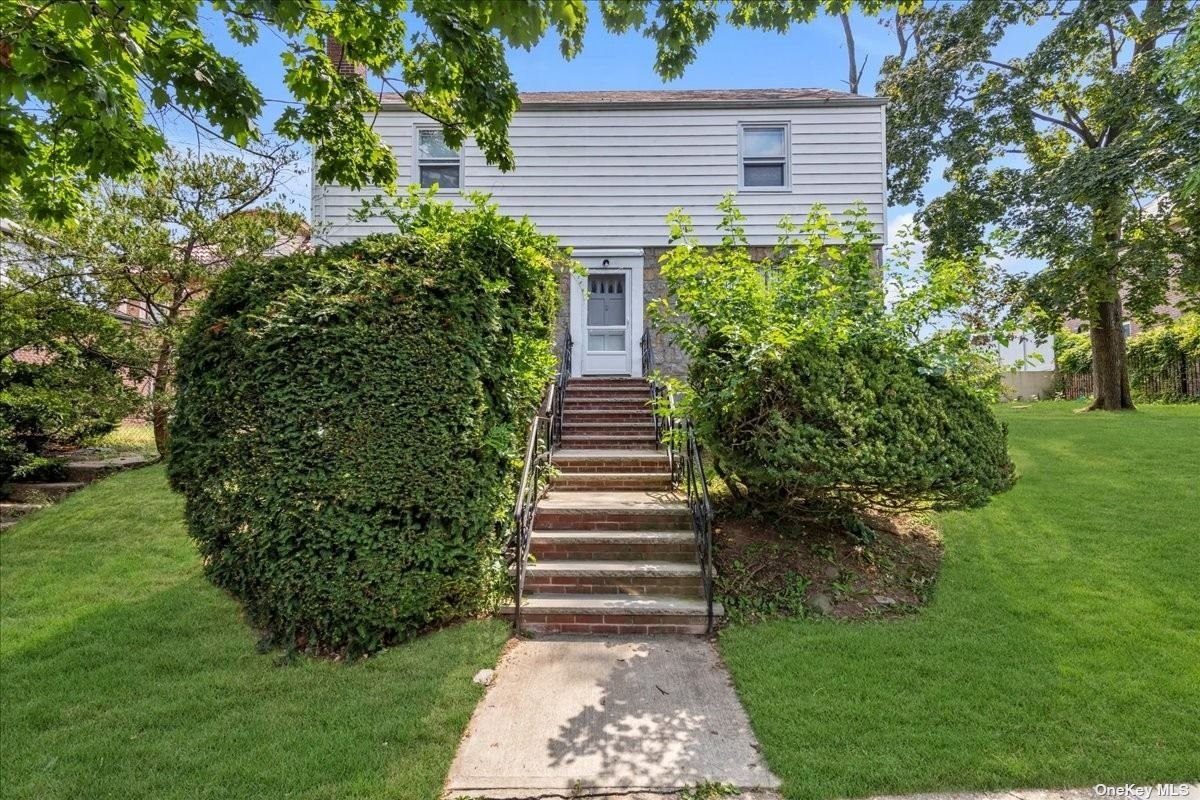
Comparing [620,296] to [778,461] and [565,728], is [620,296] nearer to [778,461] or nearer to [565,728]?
[778,461]

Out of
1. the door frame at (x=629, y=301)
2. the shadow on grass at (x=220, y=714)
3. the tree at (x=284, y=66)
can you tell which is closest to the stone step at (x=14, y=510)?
the shadow on grass at (x=220, y=714)

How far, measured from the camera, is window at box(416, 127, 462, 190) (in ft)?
30.0

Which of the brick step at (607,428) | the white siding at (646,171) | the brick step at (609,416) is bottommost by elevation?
the brick step at (607,428)

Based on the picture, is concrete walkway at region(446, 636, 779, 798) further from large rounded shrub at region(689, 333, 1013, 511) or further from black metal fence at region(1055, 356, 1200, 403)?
black metal fence at region(1055, 356, 1200, 403)

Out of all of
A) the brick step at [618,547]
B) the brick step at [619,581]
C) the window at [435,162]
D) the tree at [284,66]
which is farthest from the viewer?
the window at [435,162]

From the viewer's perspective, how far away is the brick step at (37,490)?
23.4 feet

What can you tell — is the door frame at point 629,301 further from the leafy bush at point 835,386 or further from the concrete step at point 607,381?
the leafy bush at point 835,386

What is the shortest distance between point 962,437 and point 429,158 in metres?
8.64

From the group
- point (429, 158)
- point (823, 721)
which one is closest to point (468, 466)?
point (823, 721)

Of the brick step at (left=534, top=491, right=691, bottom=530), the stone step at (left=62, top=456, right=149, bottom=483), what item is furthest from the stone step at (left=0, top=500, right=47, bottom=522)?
the brick step at (left=534, top=491, right=691, bottom=530)

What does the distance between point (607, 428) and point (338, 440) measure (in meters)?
4.16

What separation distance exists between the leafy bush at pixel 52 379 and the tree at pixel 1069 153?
14.4m

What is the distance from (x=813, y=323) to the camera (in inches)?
170

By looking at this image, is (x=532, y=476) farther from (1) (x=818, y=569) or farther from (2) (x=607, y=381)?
(2) (x=607, y=381)
